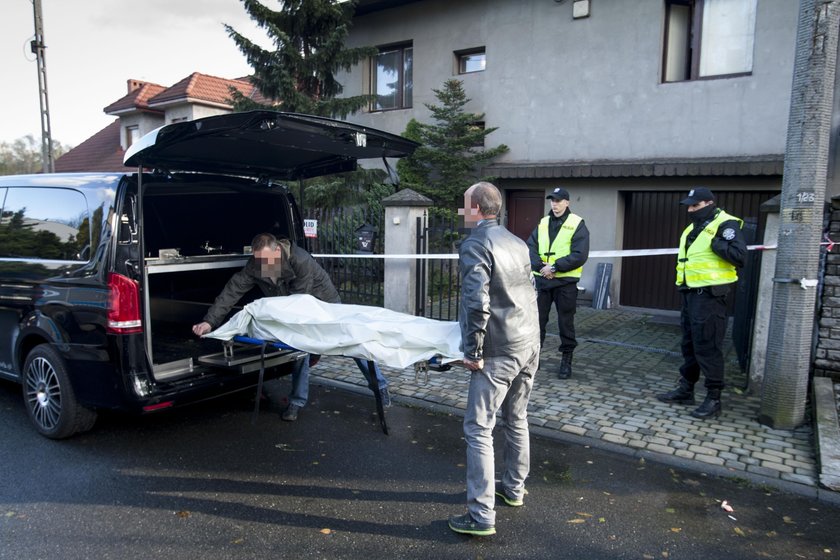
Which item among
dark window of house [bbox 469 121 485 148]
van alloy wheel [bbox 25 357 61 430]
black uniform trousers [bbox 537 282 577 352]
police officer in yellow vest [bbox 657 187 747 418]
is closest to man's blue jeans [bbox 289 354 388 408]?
van alloy wheel [bbox 25 357 61 430]

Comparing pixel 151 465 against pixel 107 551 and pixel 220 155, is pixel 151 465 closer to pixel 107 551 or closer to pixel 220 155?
pixel 107 551

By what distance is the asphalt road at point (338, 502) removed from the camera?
3287 mm

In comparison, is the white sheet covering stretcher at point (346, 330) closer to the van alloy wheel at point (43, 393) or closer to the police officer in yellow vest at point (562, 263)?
the van alloy wheel at point (43, 393)

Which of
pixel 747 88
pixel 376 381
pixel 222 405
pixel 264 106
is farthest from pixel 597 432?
pixel 264 106

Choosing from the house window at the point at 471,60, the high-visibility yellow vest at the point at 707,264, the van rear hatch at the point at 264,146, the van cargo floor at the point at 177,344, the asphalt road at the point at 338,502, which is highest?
the house window at the point at 471,60

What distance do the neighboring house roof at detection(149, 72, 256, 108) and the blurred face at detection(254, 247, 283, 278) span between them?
18985 millimetres

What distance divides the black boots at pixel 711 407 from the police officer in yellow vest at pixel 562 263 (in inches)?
57.9

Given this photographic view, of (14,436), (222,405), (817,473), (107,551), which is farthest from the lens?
(222,405)

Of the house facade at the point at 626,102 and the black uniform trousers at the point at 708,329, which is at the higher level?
the house facade at the point at 626,102

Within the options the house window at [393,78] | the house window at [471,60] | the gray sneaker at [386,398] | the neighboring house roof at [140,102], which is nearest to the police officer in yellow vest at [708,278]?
the gray sneaker at [386,398]

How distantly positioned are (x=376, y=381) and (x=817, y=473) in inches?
124

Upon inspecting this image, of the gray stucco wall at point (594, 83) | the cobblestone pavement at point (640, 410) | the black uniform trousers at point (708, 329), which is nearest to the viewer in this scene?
the cobblestone pavement at point (640, 410)

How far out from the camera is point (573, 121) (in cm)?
1142

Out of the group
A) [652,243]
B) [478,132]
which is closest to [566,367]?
[652,243]
